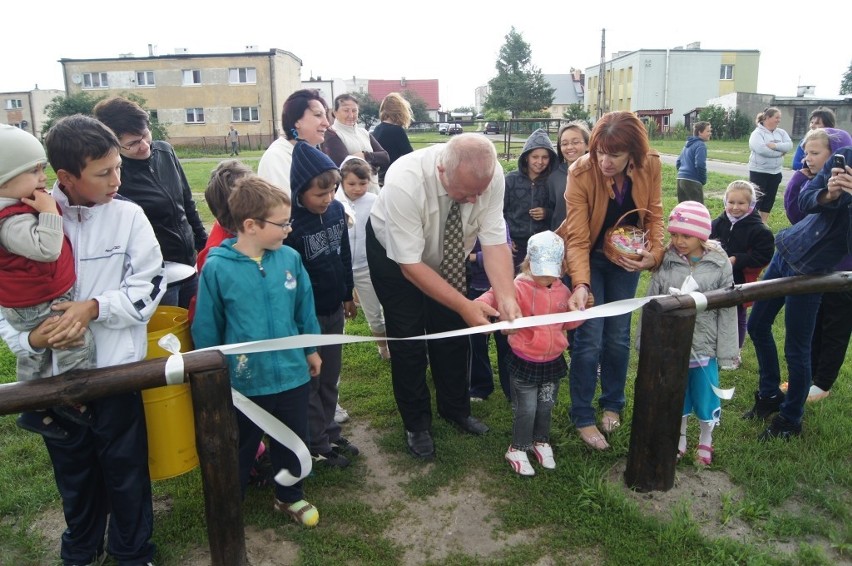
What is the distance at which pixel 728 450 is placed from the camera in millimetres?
3709

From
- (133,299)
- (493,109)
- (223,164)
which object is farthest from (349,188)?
(493,109)

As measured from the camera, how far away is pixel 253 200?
9.04ft

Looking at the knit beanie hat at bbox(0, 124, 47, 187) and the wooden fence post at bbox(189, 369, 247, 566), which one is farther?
the wooden fence post at bbox(189, 369, 247, 566)

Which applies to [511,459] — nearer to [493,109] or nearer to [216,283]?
[216,283]

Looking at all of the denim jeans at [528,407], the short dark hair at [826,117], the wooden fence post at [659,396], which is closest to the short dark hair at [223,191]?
the denim jeans at [528,407]

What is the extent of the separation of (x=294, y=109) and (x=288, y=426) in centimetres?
213

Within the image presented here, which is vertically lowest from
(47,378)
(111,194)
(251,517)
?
(251,517)

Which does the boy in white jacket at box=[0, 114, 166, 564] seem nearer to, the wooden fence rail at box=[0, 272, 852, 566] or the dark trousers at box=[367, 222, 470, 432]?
the wooden fence rail at box=[0, 272, 852, 566]

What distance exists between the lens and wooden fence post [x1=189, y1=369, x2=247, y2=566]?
250 centimetres

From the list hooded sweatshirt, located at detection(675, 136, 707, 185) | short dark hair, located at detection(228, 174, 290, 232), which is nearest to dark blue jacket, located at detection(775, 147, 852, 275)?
short dark hair, located at detection(228, 174, 290, 232)

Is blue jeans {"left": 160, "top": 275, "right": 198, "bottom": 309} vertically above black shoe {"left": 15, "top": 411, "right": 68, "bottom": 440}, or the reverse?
blue jeans {"left": 160, "top": 275, "right": 198, "bottom": 309}

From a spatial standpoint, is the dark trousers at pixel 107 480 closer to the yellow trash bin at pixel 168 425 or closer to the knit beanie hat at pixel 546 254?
the yellow trash bin at pixel 168 425

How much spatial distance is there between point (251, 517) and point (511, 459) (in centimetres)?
144

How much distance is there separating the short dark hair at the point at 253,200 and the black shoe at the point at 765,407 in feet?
10.9
